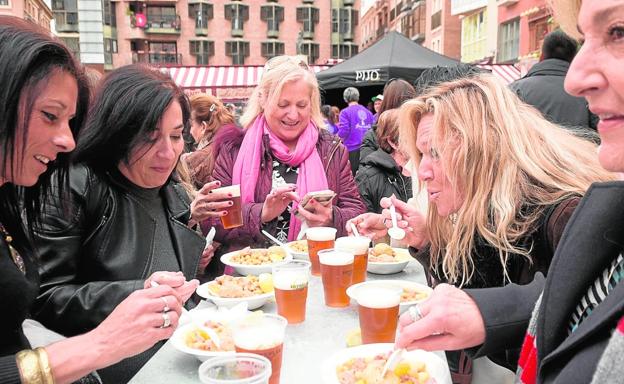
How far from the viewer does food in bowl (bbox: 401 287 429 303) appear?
2070 millimetres

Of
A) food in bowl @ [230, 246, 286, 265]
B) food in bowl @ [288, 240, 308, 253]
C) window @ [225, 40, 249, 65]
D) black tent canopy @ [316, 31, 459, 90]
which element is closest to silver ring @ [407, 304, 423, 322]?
food in bowl @ [230, 246, 286, 265]

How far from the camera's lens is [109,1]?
49094mm

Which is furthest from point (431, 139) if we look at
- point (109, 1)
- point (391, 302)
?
point (109, 1)

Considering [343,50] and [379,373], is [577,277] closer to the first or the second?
[379,373]

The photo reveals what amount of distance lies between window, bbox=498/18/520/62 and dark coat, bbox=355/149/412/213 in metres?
23.2

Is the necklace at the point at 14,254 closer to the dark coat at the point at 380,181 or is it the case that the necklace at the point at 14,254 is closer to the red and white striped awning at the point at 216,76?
the dark coat at the point at 380,181

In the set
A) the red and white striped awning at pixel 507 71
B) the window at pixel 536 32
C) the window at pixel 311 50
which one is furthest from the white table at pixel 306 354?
the window at pixel 311 50

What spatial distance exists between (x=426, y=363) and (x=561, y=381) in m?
0.53

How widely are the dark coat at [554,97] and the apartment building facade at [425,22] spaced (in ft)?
77.6

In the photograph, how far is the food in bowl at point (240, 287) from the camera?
210 centimetres

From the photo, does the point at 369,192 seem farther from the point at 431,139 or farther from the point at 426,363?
the point at 426,363

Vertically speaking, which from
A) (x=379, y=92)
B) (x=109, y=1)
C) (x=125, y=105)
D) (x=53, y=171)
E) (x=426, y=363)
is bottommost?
(x=426, y=363)

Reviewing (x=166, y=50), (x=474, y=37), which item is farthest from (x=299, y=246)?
(x=166, y=50)

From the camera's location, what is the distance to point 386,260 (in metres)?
2.64
